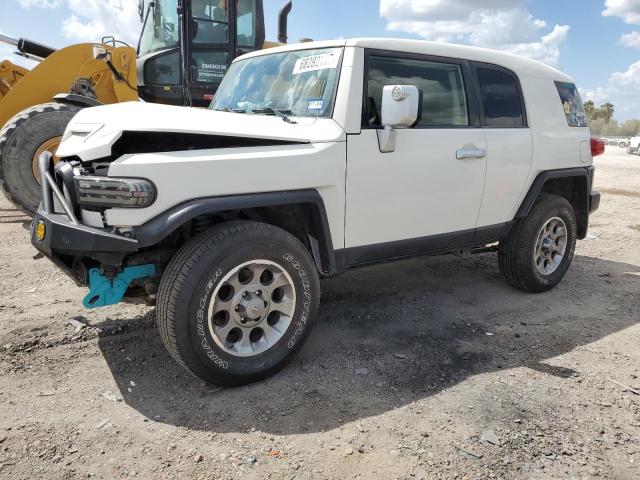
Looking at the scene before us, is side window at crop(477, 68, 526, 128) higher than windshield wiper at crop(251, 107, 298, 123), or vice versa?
side window at crop(477, 68, 526, 128)

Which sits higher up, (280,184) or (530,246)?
(280,184)

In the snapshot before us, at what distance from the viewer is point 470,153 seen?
13.1 ft

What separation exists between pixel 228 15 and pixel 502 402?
6.48 meters

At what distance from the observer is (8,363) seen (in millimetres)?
3404

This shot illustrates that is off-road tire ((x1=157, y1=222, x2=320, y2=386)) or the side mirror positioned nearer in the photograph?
off-road tire ((x1=157, y1=222, x2=320, y2=386))

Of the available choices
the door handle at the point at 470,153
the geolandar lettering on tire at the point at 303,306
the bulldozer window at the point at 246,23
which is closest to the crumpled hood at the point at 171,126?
the geolandar lettering on tire at the point at 303,306

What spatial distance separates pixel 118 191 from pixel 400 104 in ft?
5.54

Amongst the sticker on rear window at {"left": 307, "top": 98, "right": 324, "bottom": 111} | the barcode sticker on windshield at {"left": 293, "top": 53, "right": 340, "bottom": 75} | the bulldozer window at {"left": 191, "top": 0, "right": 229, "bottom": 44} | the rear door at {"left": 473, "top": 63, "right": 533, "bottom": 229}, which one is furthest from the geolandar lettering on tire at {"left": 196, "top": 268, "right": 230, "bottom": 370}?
the bulldozer window at {"left": 191, "top": 0, "right": 229, "bottom": 44}

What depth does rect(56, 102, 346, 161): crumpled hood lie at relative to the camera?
2.88 m

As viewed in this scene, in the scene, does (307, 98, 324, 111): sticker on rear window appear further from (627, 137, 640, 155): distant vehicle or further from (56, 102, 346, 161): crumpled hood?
(627, 137, 640, 155): distant vehicle

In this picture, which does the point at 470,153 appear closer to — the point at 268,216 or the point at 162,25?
the point at 268,216

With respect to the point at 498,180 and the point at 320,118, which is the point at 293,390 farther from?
the point at 498,180

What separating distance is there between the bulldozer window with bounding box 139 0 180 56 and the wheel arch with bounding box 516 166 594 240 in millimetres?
5280

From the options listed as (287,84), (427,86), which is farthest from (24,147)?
(427,86)
